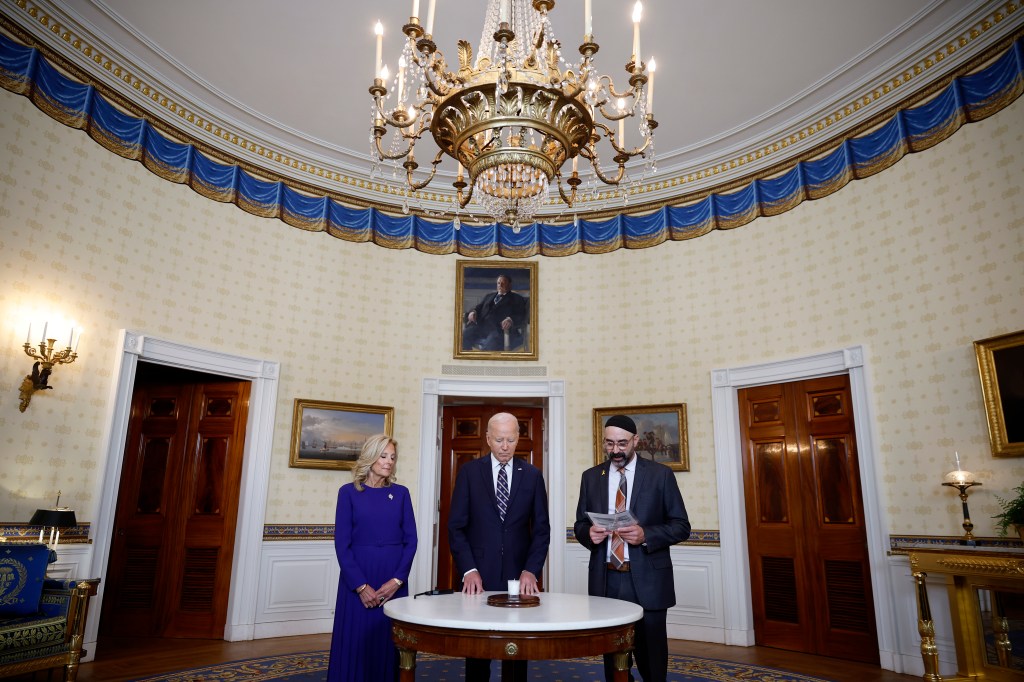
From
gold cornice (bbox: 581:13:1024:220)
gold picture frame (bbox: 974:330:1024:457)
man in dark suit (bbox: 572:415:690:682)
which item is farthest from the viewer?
gold cornice (bbox: 581:13:1024:220)

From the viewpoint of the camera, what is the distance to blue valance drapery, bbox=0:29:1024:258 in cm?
610

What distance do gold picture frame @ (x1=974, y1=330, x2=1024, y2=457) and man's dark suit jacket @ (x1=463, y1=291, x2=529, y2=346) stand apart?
5.00 meters

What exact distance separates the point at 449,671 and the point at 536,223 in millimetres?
5749

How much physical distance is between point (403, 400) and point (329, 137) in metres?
3.38

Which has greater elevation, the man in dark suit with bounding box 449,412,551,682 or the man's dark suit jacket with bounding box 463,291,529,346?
the man's dark suit jacket with bounding box 463,291,529,346

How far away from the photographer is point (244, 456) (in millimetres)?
7602

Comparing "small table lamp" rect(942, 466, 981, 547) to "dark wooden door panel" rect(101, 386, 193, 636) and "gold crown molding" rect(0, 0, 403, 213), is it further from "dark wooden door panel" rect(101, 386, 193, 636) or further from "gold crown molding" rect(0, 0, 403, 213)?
"dark wooden door panel" rect(101, 386, 193, 636)

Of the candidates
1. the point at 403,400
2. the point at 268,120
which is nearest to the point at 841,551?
the point at 403,400

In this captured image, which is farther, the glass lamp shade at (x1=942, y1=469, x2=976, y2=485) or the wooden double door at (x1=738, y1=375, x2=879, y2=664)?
the wooden double door at (x1=738, y1=375, x2=879, y2=664)

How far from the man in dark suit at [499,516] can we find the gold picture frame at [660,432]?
418 cm

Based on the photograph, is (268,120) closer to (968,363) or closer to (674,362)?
(674,362)

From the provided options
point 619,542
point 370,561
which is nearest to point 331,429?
point 370,561

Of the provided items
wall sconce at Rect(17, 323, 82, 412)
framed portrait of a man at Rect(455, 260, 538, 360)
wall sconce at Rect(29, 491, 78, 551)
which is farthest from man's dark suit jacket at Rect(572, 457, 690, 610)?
framed portrait of a man at Rect(455, 260, 538, 360)

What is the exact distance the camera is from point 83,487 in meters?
6.14
